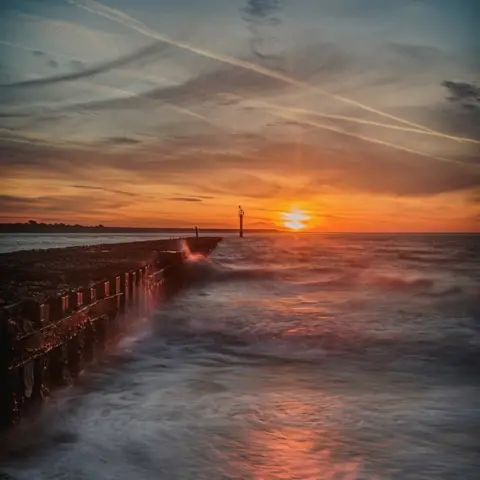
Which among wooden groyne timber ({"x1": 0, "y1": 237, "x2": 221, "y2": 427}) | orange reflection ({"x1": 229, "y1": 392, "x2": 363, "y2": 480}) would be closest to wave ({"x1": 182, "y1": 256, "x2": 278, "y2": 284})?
wooden groyne timber ({"x1": 0, "y1": 237, "x2": 221, "y2": 427})

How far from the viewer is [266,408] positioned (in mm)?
5617

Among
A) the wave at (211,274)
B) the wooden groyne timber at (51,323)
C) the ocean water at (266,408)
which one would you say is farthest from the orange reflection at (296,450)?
the wave at (211,274)

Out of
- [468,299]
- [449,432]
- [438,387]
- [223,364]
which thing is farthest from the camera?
[468,299]

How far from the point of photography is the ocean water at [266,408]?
13.7 feet

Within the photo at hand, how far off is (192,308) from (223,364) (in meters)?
6.37

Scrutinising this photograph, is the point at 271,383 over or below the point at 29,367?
below

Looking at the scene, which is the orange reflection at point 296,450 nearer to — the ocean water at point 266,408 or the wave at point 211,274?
the ocean water at point 266,408

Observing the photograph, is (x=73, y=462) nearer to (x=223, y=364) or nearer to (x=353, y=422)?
(x=353, y=422)

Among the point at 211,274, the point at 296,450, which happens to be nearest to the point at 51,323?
the point at 296,450

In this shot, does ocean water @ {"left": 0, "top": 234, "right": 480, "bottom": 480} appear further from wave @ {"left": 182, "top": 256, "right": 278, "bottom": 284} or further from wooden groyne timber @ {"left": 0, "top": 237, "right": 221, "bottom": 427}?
wave @ {"left": 182, "top": 256, "right": 278, "bottom": 284}

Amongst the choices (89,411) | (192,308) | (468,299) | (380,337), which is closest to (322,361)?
(380,337)

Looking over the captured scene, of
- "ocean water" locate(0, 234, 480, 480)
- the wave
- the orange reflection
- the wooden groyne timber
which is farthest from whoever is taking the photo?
the wave

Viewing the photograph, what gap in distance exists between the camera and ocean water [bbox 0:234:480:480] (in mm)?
4188

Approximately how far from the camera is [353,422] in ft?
16.8
